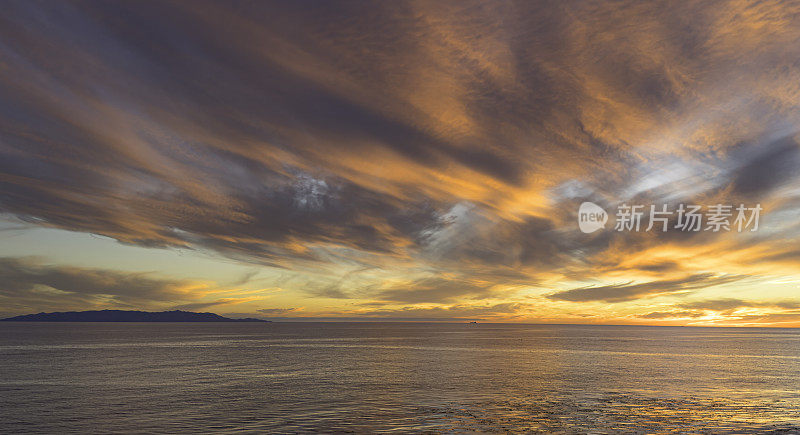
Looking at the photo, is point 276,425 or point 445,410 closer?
point 276,425

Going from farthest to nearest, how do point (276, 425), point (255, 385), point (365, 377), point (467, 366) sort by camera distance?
point (467, 366)
point (365, 377)
point (255, 385)
point (276, 425)

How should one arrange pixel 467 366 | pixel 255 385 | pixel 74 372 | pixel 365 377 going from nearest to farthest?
pixel 255 385
pixel 365 377
pixel 74 372
pixel 467 366

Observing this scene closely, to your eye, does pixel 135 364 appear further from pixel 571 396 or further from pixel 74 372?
pixel 571 396

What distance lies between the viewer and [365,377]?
72.9 metres

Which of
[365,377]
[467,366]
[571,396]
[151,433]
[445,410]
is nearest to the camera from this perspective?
[151,433]

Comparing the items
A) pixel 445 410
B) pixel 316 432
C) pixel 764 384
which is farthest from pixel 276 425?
pixel 764 384

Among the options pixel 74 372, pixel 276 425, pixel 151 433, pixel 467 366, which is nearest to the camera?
pixel 151 433

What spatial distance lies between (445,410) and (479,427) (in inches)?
306

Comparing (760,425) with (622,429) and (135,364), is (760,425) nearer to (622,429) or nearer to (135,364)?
(622,429)

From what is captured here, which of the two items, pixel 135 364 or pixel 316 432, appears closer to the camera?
pixel 316 432

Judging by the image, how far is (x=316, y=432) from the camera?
1485 inches

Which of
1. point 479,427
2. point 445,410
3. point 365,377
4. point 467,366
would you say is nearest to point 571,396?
point 445,410

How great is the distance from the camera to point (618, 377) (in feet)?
239

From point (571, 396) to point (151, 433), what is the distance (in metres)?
41.6
